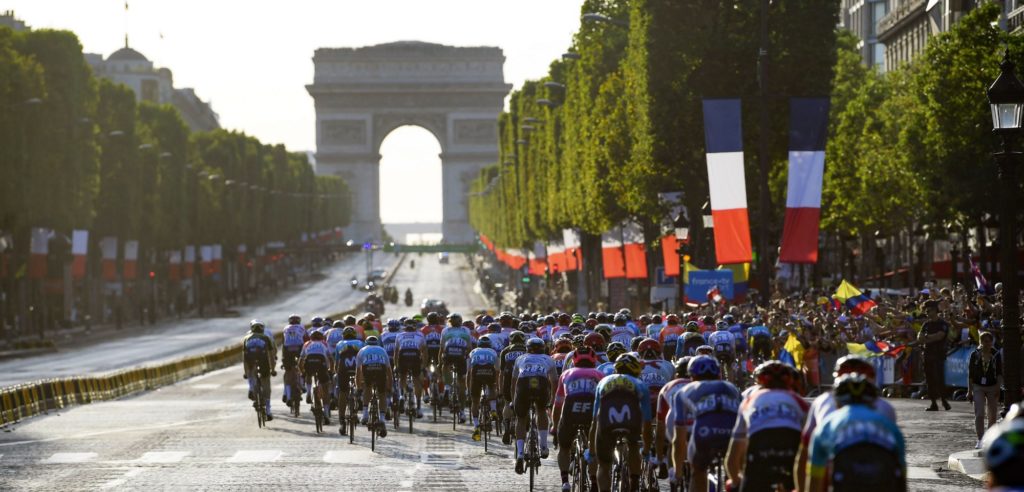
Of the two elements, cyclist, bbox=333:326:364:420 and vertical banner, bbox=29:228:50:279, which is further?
vertical banner, bbox=29:228:50:279

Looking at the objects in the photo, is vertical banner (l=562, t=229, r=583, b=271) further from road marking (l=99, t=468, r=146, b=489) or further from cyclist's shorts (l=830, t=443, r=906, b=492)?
cyclist's shorts (l=830, t=443, r=906, b=492)

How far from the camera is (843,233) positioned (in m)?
82.5

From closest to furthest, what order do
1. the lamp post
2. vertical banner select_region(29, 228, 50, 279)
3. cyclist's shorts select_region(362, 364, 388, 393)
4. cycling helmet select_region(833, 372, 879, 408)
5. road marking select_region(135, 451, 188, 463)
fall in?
1. cycling helmet select_region(833, 372, 879, 408)
2. the lamp post
3. road marking select_region(135, 451, 188, 463)
4. cyclist's shorts select_region(362, 364, 388, 393)
5. vertical banner select_region(29, 228, 50, 279)

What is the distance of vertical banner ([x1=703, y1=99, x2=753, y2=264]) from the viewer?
39.6 metres

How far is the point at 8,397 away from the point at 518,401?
15796mm

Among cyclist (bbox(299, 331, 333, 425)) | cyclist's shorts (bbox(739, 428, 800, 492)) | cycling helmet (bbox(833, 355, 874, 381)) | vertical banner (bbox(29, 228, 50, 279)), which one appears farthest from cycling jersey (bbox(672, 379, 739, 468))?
vertical banner (bbox(29, 228, 50, 279))

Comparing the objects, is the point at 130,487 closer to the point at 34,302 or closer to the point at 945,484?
the point at 945,484

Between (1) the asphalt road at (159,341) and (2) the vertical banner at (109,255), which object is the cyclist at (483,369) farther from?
(2) the vertical banner at (109,255)

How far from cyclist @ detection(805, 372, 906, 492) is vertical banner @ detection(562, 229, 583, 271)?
236 ft

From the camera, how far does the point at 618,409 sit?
18.2m

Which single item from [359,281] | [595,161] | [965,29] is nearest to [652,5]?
[965,29]

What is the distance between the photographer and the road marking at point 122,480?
2305cm

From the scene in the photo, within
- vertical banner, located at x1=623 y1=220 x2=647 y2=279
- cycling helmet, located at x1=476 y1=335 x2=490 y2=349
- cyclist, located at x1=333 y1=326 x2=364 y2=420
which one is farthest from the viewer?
vertical banner, located at x1=623 y1=220 x2=647 y2=279

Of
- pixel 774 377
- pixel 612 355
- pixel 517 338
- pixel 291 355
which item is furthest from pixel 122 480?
pixel 291 355
